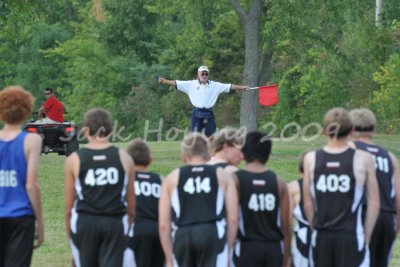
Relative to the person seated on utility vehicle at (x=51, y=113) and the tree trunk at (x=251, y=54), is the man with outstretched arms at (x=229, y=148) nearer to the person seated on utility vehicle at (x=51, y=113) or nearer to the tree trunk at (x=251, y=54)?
the person seated on utility vehicle at (x=51, y=113)

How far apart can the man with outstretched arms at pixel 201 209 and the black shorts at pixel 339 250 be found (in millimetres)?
782

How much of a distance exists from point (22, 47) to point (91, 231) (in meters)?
67.5

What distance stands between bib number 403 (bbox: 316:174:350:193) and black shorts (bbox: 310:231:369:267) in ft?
1.24

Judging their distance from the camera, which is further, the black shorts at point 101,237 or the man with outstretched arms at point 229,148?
the man with outstretched arms at point 229,148

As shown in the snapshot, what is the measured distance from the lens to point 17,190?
909 cm

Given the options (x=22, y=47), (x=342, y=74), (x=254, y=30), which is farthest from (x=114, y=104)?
(x=254, y=30)

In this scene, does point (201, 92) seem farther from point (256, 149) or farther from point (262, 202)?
point (262, 202)

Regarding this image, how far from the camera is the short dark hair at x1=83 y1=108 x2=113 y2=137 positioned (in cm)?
910

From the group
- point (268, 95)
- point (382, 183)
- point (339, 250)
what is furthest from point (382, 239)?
point (268, 95)

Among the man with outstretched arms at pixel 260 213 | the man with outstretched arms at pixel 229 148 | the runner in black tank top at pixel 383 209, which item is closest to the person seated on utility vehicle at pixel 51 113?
the man with outstretched arms at pixel 229 148

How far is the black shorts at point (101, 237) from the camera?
918 cm

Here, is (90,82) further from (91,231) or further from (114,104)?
(91,231)

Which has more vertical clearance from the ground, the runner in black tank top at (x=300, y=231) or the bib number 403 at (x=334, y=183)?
the bib number 403 at (x=334, y=183)

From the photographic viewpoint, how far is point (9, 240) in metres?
9.12
